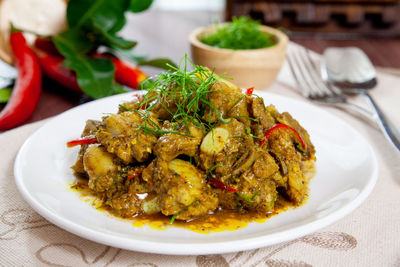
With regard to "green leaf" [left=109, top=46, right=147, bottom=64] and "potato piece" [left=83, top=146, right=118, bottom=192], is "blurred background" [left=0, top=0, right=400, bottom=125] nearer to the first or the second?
"green leaf" [left=109, top=46, right=147, bottom=64]

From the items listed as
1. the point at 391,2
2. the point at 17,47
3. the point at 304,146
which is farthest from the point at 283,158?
the point at 391,2

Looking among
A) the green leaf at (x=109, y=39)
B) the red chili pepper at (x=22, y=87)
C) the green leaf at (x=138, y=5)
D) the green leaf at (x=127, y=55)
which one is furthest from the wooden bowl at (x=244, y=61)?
the red chili pepper at (x=22, y=87)

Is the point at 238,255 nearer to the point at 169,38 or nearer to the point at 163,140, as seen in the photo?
the point at 163,140

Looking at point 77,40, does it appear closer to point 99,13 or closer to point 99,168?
point 99,13

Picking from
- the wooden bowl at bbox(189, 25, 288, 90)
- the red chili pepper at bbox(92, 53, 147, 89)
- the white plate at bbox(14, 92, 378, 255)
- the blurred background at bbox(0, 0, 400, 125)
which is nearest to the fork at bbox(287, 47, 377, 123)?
the wooden bowl at bbox(189, 25, 288, 90)

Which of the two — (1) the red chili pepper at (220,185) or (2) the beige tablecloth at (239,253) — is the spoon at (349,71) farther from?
(1) the red chili pepper at (220,185)
